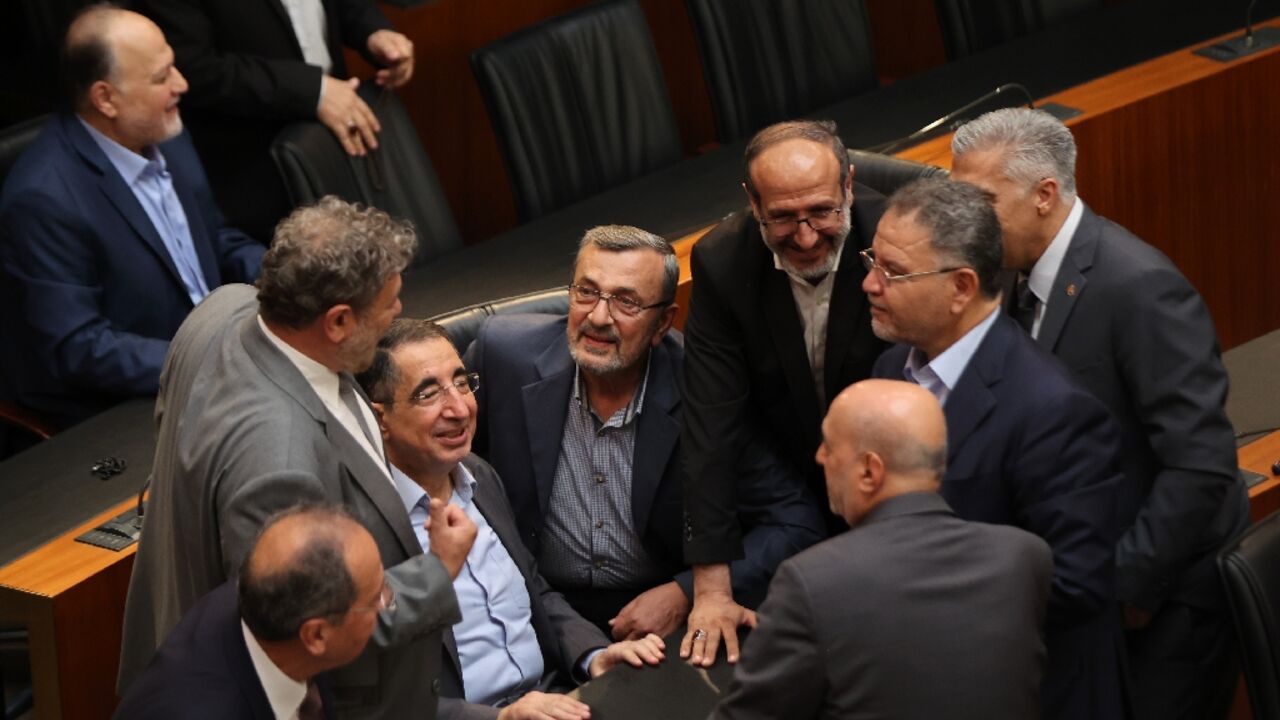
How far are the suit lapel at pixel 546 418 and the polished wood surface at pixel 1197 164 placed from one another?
116cm

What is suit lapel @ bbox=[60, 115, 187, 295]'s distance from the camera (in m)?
3.46

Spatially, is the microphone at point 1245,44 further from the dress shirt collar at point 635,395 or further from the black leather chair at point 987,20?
the dress shirt collar at point 635,395

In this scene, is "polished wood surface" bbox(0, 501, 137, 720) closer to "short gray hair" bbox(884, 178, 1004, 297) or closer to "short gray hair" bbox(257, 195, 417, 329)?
"short gray hair" bbox(257, 195, 417, 329)

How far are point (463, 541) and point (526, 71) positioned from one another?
195 centimetres

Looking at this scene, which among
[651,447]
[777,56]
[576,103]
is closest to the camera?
[651,447]

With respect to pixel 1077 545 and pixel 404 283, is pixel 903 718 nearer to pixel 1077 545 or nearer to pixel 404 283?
pixel 1077 545

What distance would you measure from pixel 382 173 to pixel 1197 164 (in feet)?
6.10

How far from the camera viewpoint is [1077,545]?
231 centimetres

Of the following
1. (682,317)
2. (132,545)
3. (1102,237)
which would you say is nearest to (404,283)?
(682,317)

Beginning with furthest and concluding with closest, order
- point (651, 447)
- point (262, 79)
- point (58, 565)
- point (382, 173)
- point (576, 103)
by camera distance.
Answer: point (576, 103) → point (382, 173) → point (262, 79) → point (651, 447) → point (58, 565)

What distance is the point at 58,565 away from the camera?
279 centimetres

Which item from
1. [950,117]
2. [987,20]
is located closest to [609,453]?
[950,117]

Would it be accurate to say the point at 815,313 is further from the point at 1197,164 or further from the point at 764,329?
the point at 1197,164

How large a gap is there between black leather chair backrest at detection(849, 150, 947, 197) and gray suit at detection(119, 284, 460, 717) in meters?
1.26
